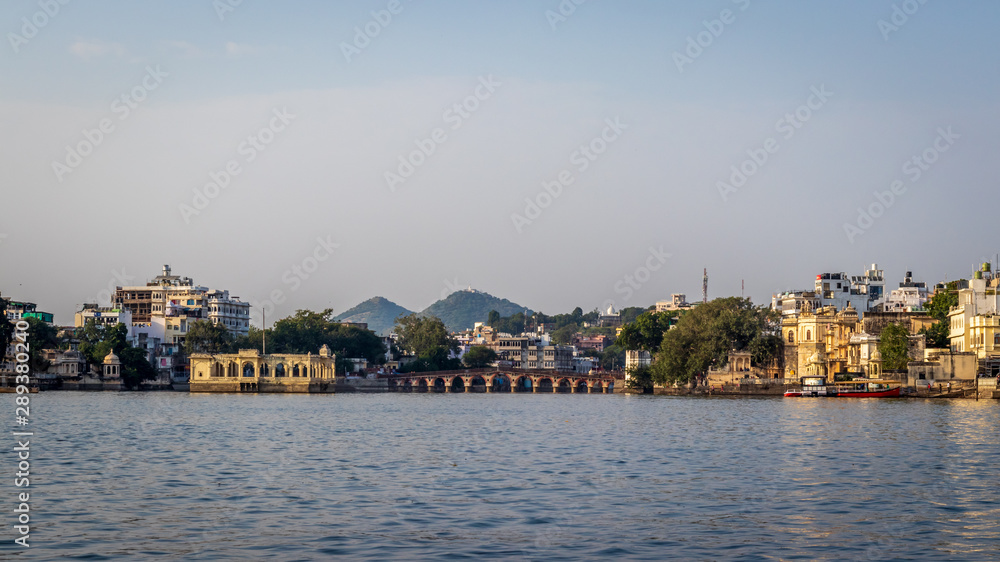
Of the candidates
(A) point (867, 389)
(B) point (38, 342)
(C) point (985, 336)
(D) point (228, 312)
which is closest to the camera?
(C) point (985, 336)

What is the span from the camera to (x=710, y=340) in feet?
345

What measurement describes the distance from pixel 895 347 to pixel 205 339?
79.3 meters

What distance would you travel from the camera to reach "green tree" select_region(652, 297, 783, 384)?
104m

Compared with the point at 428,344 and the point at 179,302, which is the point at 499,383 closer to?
the point at 428,344

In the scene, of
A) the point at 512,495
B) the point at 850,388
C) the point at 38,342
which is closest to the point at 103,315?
the point at 38,342

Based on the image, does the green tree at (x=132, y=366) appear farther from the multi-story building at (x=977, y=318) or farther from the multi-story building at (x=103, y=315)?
the multi-story building at (x=977, y=318)

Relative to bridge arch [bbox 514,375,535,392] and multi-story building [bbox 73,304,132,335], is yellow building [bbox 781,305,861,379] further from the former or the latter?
multi-story building [bbox 73,304,132,335]

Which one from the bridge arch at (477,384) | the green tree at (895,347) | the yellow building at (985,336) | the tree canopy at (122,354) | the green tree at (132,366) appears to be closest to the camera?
the yellow building at (985,336)

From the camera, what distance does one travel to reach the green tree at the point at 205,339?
13112cm

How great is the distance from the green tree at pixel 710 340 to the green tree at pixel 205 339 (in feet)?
173

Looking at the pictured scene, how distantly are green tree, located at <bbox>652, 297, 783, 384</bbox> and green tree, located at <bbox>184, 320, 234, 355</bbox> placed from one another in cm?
5280

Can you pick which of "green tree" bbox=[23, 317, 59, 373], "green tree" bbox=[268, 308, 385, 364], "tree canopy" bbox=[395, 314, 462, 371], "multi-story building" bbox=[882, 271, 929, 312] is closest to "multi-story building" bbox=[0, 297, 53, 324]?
"green tree" bbox=[23, 317, 59, 373]

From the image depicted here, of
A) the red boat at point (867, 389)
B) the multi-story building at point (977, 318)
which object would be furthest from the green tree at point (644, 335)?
the multi-story building at point (977, 318)

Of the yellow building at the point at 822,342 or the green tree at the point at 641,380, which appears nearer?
the yellow building at the point at 822,342
